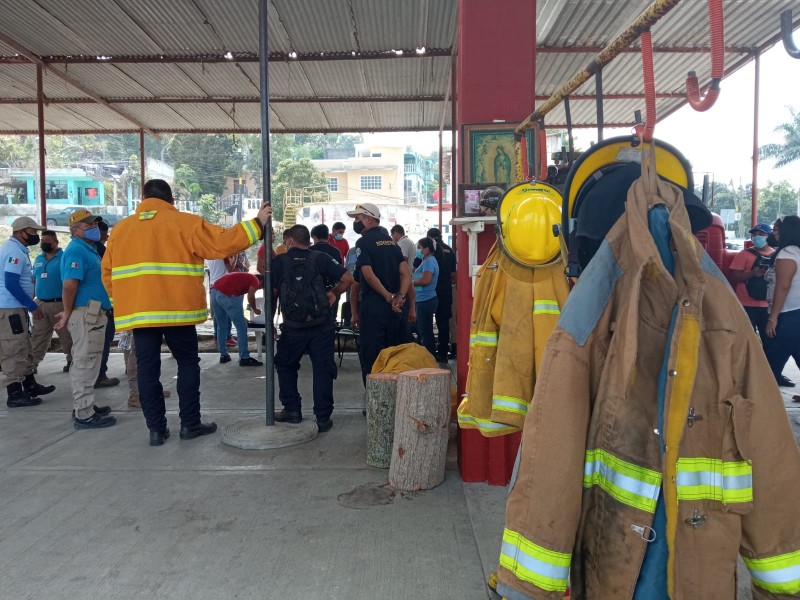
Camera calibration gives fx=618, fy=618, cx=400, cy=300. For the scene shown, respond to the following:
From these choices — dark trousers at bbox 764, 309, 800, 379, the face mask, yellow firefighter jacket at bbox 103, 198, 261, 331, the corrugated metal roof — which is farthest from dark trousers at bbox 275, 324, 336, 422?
the corrugated metal roof

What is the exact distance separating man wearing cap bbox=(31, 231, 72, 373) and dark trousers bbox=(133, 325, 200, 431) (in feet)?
8.87

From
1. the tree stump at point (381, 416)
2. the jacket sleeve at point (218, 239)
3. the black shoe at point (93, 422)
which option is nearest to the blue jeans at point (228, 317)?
the black shoe at point (93, 422)

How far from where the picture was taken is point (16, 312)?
652 cm

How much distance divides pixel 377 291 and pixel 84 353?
270cm

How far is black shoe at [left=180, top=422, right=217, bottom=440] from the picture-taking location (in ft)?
17.4

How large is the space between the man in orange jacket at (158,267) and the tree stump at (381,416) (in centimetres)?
148

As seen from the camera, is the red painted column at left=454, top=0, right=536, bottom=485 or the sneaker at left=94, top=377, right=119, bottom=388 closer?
the red painted column at left=454, top=0, right=536, bottom=485

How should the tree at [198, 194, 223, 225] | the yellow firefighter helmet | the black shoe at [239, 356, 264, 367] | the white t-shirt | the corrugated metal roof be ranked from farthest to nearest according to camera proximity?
the tree at [198, 194, 223, 225]
the black shoe at [239, 356, 264, 367]
the corrugated metal roof
the white t-shirt
the yellow firefighter helmet

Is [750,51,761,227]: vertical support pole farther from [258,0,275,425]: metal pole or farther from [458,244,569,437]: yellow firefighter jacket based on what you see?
[458,244,569,437]: yellow firefighter jacket

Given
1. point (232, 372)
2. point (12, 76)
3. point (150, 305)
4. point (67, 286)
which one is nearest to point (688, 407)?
point (150, 305)

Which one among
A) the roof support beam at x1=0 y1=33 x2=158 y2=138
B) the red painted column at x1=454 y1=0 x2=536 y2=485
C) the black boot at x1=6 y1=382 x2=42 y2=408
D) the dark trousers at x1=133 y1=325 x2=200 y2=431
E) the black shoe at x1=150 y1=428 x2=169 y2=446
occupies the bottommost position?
the black shoe at x1=150 y1=428 x2=169 y2=446

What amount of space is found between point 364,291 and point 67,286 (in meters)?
2.66

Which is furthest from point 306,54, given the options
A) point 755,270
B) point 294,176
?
point 294,176

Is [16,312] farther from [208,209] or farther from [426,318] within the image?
[208,209]
